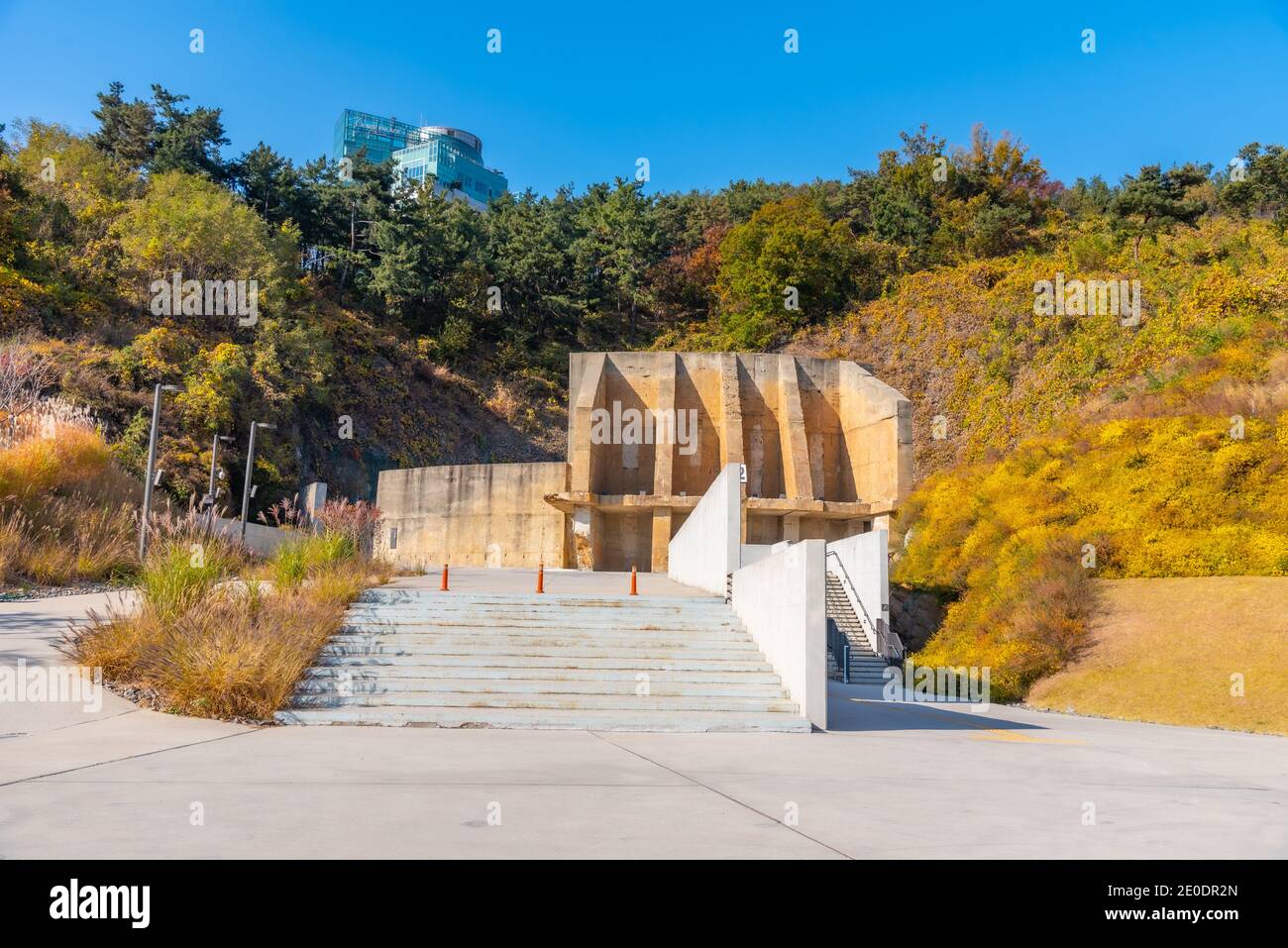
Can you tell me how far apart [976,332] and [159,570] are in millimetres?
33879

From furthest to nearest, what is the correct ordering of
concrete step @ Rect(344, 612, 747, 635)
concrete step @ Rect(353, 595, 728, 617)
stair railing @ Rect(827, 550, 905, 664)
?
stair railing @ Rect(827, 550, 905, 664) → concrete step @ Rect(353, 595, 728, 617) → concrete step @ Rect(344, 612, 747, 635)

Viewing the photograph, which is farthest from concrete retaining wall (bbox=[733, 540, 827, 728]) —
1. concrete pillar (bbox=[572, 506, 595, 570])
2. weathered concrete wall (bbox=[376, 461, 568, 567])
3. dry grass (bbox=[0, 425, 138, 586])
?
weathered concrete wall (bbox=[376, 461, 568, 567])

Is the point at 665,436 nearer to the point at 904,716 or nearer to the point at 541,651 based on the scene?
the point at 904,716

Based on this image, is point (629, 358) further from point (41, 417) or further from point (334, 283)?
point (334, 283)

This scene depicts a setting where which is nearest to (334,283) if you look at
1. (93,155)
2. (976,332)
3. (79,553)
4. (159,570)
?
(93,155)

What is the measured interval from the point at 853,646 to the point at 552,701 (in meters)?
13.2

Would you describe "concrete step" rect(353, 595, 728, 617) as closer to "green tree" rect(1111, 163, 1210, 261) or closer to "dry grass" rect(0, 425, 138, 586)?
"dry grass" rect(0, 425, 138, 586)

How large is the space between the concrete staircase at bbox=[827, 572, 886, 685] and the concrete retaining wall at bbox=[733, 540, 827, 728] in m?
8.49

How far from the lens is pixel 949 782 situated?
21.1 feet

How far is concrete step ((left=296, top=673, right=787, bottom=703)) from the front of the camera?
972 cm

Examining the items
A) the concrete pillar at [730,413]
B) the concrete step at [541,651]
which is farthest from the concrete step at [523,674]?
the concrete pillar at [730,413]

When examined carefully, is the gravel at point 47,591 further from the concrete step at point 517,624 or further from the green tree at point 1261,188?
the green tree at point 1261,188

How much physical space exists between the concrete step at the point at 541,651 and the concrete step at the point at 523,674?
362 mm

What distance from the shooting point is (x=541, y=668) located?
1069 centimetres
